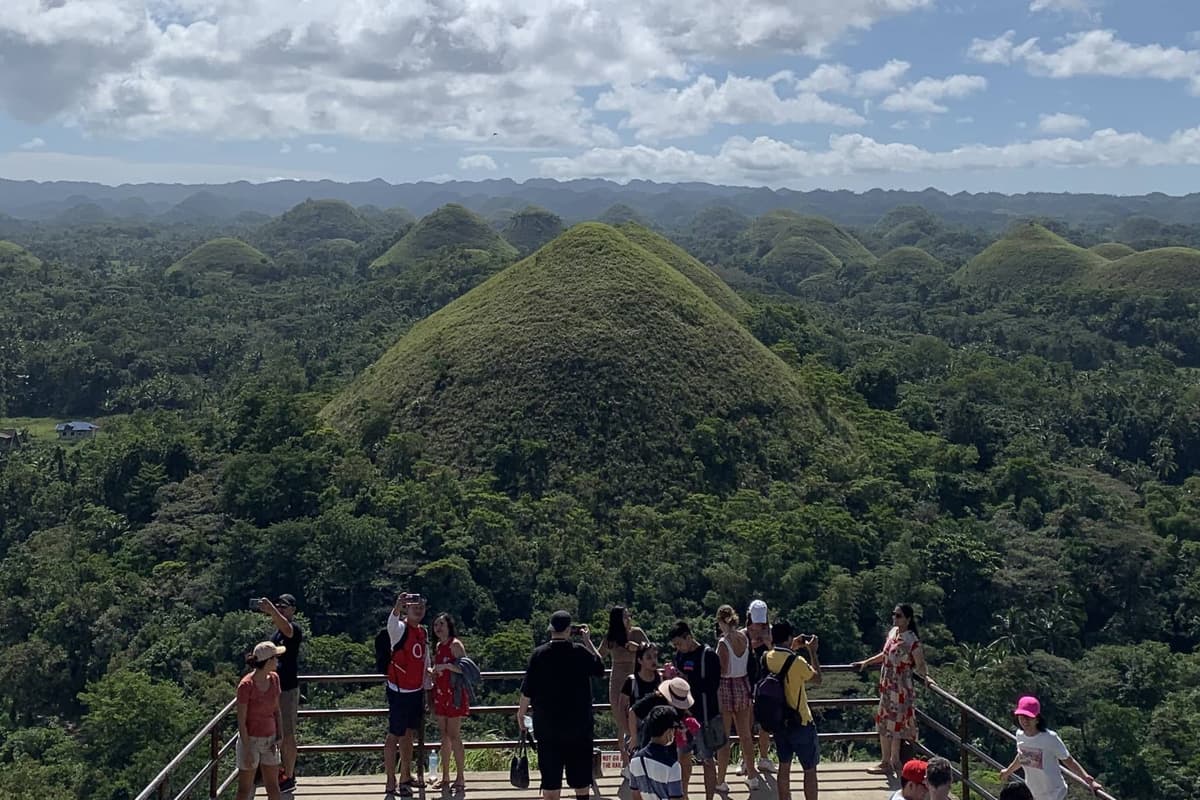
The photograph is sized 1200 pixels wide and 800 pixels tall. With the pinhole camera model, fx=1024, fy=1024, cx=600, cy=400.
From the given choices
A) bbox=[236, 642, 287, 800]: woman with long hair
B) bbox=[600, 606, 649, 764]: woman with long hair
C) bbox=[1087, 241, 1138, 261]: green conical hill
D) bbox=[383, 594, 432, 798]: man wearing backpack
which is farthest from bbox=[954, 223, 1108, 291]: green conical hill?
bbox=[236, 642, 287, 800]: woman with long hair

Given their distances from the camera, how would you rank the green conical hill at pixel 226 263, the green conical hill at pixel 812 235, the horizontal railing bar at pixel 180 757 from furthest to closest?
the green conical hill at pixel 812 235 < the green conical hill at pixel 226 263 < the horizontal railing bar at pixel 180 757

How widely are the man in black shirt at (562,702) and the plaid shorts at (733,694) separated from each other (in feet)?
3.80

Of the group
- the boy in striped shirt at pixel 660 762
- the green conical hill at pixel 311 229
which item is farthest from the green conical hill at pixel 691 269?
the green conical hill at pixel 311 229

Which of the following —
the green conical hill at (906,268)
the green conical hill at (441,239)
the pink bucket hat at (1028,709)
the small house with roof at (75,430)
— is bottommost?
the small house with roof at (75,430)

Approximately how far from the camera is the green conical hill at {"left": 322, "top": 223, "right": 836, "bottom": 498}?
3628cm

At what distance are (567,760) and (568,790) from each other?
44.3 inches

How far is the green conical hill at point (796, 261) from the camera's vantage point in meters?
131

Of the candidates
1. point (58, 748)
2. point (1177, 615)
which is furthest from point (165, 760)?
point (1177, 615)

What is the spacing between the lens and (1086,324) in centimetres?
8194

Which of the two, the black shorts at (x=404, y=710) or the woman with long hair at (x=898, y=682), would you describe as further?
the woman with long hair at (x=898, y=682)

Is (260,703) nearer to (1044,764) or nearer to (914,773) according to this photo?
(914,773)

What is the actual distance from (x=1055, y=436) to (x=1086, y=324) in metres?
39.7

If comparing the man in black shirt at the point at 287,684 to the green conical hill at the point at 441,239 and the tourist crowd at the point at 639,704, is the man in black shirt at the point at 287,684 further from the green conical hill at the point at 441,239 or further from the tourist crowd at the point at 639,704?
the green conical hill at the point at 441,239

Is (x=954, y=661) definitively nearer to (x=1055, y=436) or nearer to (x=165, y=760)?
(x=165, y=760)
